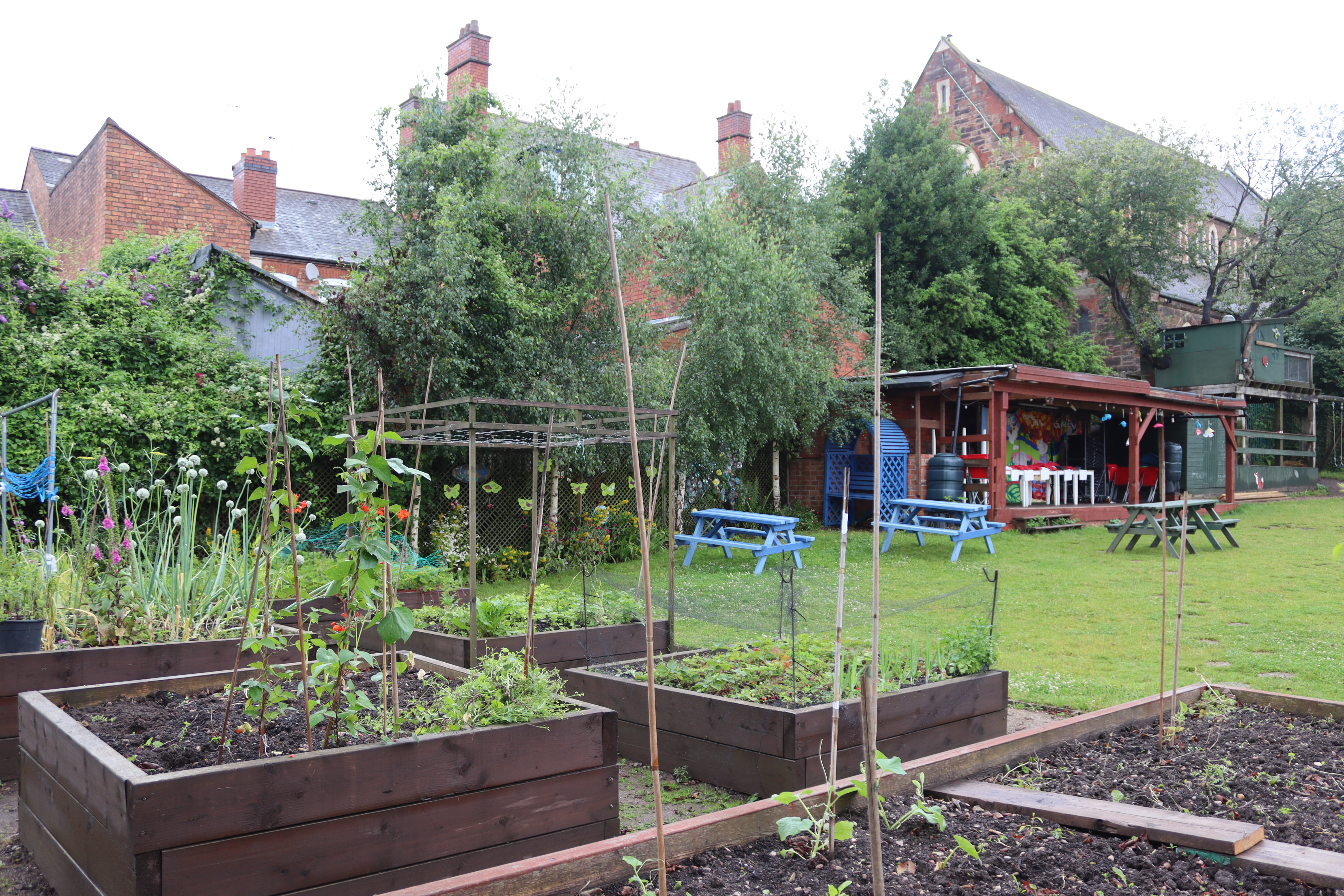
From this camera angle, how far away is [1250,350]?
22.7 metres

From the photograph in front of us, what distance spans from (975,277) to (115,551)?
1855cm

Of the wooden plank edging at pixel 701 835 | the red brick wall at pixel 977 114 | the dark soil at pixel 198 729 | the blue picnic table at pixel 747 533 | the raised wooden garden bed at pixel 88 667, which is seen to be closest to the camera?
the wooden plank edging at pixel 701 835

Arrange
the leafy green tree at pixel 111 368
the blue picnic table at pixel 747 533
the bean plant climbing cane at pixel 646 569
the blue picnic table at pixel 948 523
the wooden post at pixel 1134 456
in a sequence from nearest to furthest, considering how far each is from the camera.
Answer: the bean plant climbing cane at pixel 646 569, the leafy green tree at pixel 111 368, the blue picnic table at pixel 747 533, the blue picnic table at pixel 948 523, the wooden post at pixel 1134 456

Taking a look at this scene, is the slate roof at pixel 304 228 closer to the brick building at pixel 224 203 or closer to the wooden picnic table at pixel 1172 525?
the brick building at pixel 224 203

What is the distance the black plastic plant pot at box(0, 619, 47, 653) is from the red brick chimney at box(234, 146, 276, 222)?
19715mm

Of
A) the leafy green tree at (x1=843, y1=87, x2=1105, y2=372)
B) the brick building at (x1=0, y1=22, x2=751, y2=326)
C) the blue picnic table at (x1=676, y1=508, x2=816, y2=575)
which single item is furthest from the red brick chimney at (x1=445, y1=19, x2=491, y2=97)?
the blue picnic table at (x1=676, y1=508, x2=816, y2=575)

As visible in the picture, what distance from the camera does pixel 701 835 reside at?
2465 millimetres

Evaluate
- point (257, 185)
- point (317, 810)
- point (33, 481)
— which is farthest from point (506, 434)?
point (257, 185)

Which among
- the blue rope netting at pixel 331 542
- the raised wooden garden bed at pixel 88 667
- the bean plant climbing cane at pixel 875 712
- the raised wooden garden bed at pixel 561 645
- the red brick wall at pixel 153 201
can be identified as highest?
the red brick wall at pixel 153 201

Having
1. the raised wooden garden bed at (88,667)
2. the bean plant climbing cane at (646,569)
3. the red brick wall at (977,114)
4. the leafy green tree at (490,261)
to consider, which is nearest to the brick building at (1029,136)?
the red brick wall at (977,114)

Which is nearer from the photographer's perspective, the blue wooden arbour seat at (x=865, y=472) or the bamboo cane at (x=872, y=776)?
the bamboo cane at (x=872, y=776)

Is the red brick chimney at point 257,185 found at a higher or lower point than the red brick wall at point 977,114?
lower

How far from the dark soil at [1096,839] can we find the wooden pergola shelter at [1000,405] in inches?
415

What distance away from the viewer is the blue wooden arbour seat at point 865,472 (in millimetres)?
14117
